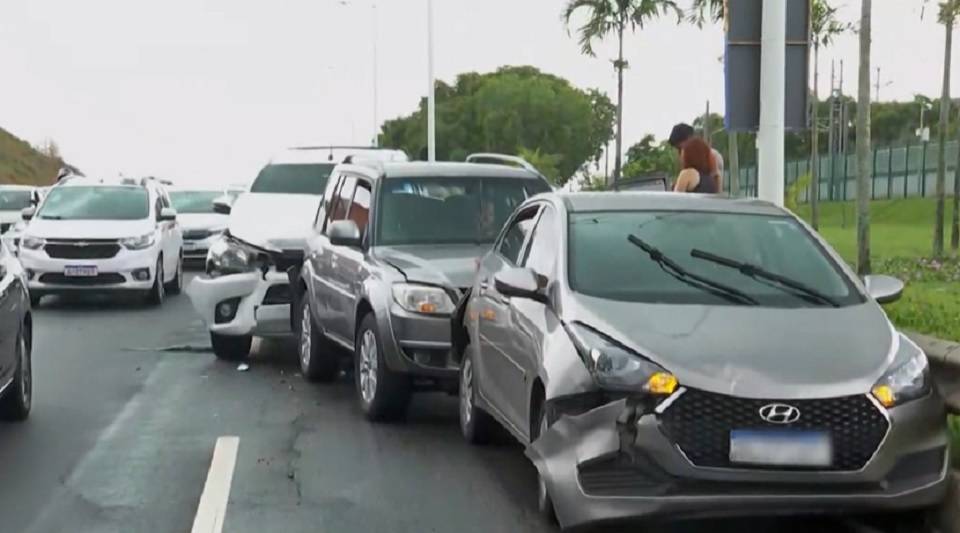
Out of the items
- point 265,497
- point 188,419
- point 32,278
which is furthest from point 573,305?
point 32,278

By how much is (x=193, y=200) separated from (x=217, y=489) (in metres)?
24.8

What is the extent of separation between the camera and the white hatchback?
70.1 ft

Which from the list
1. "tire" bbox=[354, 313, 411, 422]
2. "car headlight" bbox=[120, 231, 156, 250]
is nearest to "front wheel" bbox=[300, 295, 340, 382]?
"tire" bbox=[354, 313, 411, 422]

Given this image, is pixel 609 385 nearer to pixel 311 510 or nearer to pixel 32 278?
pixel 311 510

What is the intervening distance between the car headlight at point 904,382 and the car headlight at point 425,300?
13.2ft

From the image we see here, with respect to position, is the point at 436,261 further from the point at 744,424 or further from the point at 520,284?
the point at 744,424

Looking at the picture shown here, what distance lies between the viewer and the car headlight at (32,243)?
2153cm

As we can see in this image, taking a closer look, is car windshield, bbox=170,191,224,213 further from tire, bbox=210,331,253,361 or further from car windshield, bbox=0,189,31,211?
tire, bbox=210,331,253,361

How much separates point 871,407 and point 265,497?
3.33 metres

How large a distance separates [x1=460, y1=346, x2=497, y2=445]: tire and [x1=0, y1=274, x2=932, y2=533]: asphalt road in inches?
4.2

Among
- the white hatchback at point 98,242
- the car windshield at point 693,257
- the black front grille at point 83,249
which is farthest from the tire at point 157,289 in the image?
the car windshield at point 693,257

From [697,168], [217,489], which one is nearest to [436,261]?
[217,489]

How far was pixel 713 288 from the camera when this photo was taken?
788 cm

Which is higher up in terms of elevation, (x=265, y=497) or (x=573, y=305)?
(x=573, y=305)
